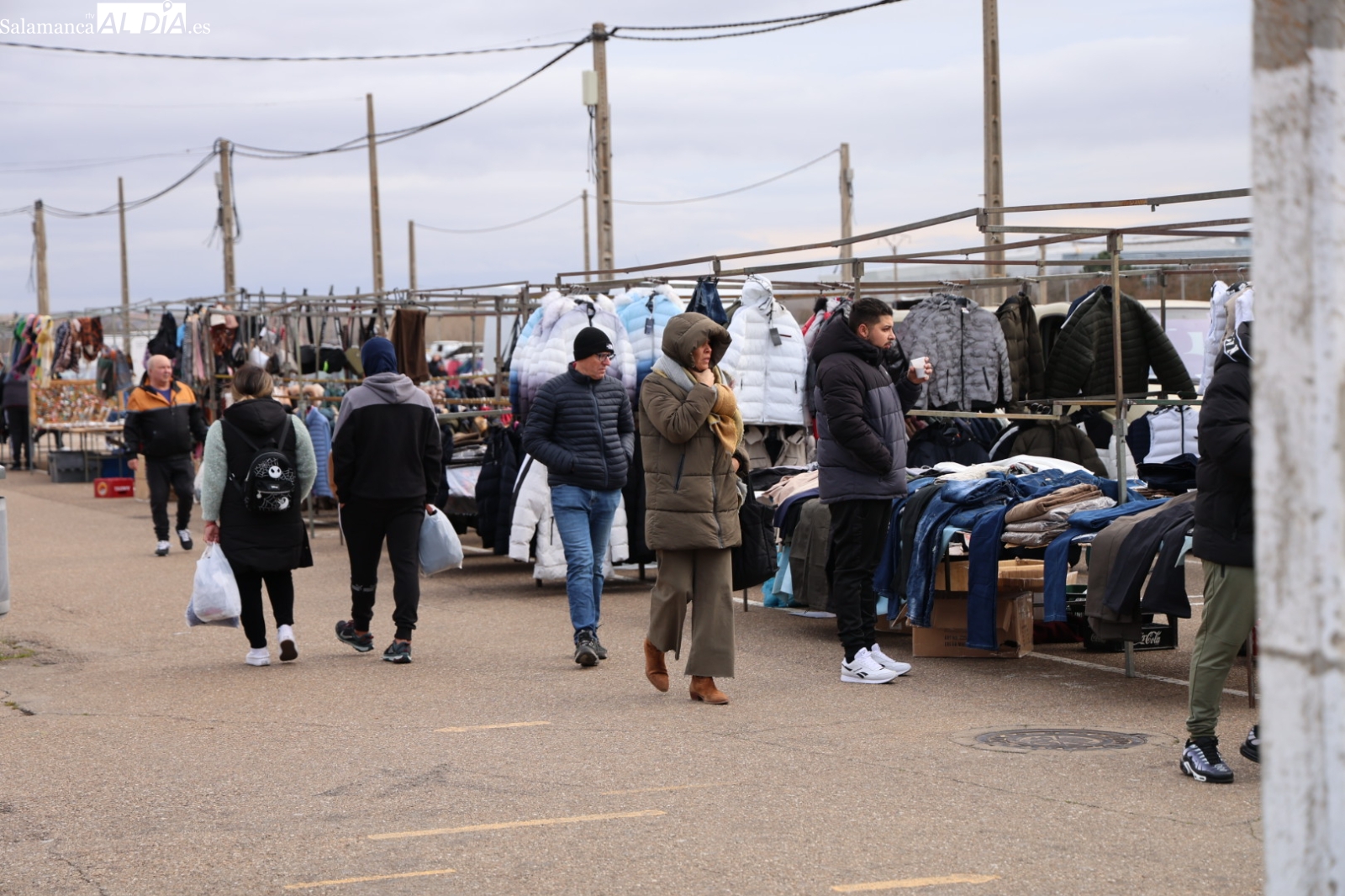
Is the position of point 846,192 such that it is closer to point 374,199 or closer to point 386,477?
point 374,199

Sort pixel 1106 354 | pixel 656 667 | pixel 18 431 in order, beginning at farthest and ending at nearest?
pixel 18 431 → pixel 1106 354 → pixel 656 667

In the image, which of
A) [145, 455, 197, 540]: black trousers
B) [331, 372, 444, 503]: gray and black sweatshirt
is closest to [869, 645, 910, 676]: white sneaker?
[331, 372, 444, 503]: gray and black sweatshirt

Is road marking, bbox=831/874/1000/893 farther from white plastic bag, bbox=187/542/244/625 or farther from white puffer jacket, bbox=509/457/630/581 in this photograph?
white puffer jacket, bbox=509/457/630/581

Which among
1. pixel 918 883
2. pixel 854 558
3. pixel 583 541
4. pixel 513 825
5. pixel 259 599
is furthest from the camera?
pixel 259 599

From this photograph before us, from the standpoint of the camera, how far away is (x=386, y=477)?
9.24 m

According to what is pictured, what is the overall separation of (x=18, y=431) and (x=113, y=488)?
7027 millimetres

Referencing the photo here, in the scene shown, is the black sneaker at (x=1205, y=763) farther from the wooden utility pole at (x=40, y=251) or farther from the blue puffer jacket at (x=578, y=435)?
the wooden utility pole at (x=40, y=251)

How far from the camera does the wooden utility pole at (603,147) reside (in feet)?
76.7

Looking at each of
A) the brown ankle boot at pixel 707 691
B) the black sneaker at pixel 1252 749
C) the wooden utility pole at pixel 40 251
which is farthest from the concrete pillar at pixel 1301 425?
the wooden utility pole at pixel 40 251

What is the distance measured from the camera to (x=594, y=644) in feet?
29.6

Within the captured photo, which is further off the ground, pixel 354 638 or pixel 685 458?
pixel 685 458

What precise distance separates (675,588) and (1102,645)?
3.03 meters

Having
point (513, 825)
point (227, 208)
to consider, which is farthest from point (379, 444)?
point (227, 208)

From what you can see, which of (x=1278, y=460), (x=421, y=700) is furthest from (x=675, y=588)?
(x=1278, y=460)
